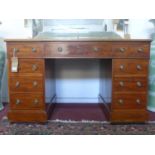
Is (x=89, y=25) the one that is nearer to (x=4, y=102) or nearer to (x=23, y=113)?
(x=23, y=113)

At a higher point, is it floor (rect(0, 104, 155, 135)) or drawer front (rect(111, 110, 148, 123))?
drawer front (rect(111, 110, 148, 123))

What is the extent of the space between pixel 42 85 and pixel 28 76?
0.46 feet

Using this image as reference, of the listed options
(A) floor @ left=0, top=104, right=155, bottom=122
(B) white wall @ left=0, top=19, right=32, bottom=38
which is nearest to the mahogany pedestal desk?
(A) floor @ left=0, top=104, right=155, bottom=122

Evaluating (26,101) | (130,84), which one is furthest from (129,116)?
(26,101)

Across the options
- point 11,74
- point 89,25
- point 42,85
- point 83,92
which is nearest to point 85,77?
point 83,92

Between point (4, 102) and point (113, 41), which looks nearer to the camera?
point (113, 41)

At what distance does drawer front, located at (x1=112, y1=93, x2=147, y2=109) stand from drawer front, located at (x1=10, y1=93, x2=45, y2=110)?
0.63 meters

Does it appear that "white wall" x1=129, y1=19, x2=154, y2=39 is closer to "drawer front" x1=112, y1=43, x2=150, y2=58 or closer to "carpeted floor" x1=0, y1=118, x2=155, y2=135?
"drawer front" x1=112, y1=43, x2=150, y2=58

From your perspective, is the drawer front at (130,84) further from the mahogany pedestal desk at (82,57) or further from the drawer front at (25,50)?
the drawer front at (25,50)

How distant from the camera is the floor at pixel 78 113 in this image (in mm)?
2090

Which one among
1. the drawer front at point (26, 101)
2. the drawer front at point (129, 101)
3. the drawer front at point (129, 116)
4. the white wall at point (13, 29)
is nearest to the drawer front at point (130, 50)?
the drawer front at point (129, 101)

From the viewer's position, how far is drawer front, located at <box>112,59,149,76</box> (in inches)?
71.4

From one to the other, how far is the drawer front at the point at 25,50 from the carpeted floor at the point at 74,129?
61cm
